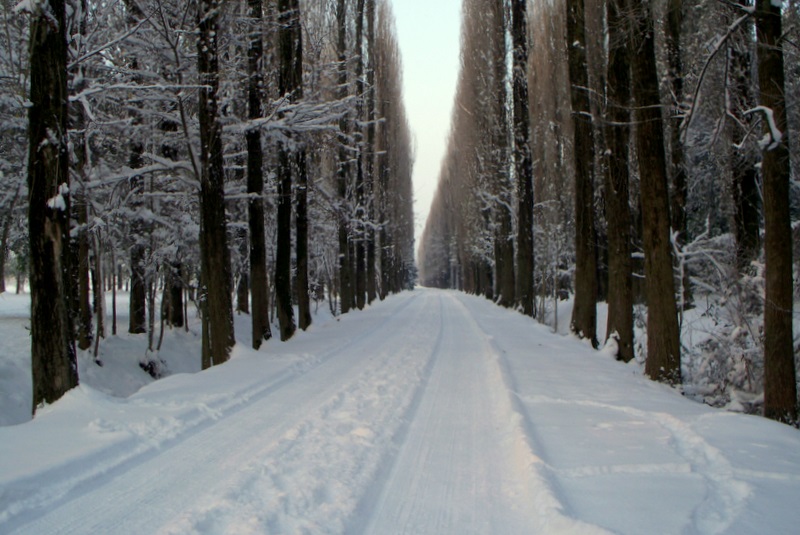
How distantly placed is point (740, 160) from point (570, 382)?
495cm

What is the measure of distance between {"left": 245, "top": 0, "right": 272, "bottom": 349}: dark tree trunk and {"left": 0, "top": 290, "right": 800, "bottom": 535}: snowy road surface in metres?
5.02

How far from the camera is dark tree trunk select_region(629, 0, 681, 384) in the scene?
8484 millimetres

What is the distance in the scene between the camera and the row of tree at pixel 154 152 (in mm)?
5992

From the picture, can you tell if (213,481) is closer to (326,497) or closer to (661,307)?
(326,497)

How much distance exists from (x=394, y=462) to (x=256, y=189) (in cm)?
897

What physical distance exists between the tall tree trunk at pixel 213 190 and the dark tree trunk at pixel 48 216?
3.90 metres

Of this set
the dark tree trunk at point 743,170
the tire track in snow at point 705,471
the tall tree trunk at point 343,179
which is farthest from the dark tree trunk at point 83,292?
the dark tree trunk at point 743,170

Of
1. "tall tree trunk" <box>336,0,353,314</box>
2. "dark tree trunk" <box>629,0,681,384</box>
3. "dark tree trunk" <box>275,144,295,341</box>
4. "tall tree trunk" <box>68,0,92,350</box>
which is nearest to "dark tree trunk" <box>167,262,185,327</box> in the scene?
"tall tree trunk" <box>68,0,92,350</box>

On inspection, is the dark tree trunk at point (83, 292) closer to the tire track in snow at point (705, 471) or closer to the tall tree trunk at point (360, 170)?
the tall tree trunk at point (360, 170)

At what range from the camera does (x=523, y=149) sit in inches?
883

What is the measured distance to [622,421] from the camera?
571cm

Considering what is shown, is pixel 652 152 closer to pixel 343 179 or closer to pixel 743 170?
pixel 743 170

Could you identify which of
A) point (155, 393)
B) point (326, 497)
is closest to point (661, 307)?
point (326, 497)

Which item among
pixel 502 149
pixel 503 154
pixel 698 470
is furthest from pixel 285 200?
pixel 503 154
